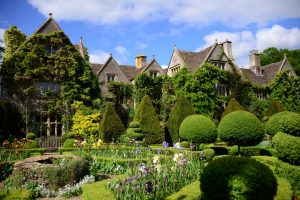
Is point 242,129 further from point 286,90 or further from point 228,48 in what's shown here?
point 286,90

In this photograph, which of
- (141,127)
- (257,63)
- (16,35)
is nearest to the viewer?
(141,127)

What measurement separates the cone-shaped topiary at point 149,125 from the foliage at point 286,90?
1783cm

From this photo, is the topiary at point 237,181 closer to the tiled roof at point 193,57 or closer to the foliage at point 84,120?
the foliage at point 84,120

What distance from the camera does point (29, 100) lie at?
23031 millimetres

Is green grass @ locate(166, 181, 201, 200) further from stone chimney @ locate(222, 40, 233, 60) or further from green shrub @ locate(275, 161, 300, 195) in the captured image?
stone chimney @ locate(222, 40, 233, 60)

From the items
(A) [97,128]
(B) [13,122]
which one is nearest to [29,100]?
(B) [13,122]

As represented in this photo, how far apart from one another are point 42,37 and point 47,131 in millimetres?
7317

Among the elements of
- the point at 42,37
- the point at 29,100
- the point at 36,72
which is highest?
the point at 42,37

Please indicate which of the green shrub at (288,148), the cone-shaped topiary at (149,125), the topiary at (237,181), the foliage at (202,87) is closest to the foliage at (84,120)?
the cone-shaped topiary at (149,125)

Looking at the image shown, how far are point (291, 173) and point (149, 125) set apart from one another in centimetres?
1374

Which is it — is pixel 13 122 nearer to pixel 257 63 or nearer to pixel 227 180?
pixel 227 180

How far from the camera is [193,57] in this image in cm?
3097

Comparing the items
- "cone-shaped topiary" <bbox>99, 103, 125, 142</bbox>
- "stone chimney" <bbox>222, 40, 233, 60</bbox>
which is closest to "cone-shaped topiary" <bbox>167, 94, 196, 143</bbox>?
"cone-shaped topiary" <bbox>99, 103, 125, 142</bbox>

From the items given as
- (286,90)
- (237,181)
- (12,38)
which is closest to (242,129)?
(237,181)
